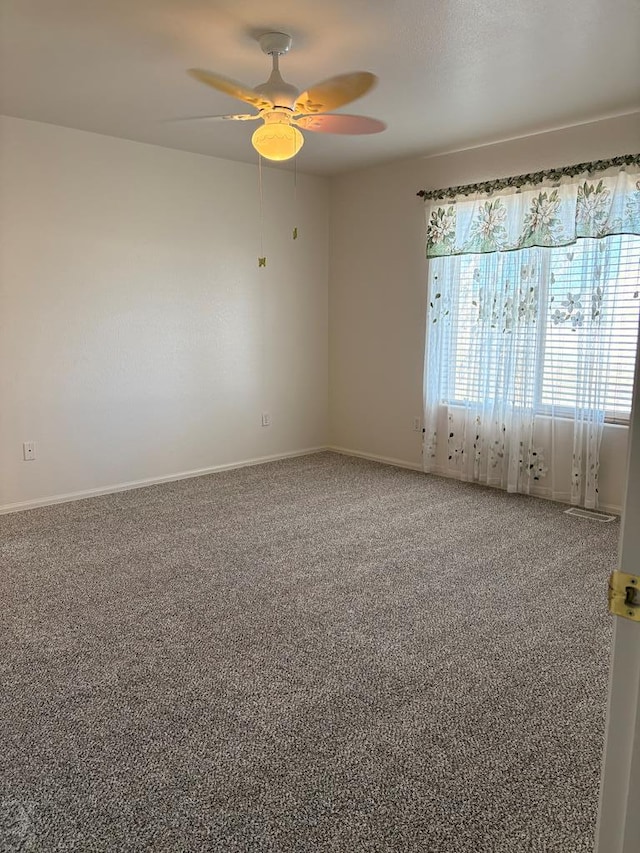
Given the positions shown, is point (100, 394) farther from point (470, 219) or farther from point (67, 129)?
point (470, 219)

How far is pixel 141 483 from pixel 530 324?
3084 mm

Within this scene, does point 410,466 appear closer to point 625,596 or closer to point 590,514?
point 590,514

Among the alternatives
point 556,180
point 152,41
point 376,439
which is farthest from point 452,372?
point 152,41

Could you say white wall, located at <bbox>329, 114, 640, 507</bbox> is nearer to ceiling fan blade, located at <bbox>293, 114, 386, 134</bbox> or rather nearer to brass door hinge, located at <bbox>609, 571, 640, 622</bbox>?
ceiling fan blade, located at <bbox>293, 114, 386, 134</bbox>

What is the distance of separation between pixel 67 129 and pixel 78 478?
2.35 meters

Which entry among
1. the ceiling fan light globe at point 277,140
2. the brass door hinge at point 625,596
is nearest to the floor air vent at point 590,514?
the ceiling fan light globe at point 277,140

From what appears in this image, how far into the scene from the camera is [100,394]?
4.47 m

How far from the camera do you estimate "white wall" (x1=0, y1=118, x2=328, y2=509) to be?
4066 mm

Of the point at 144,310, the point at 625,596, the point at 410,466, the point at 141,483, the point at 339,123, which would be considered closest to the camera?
the point at 625,596

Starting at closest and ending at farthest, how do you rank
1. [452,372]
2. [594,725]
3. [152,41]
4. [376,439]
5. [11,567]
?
[594,725]
[152,41]
[11,567]
[452,372]
[376,439]

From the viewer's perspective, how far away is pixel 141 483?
188 inches

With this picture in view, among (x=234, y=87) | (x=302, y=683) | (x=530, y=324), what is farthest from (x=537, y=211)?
(x=302, y=683)

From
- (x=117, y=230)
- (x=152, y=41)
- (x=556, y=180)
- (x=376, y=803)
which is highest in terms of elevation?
(x=152, y=41)

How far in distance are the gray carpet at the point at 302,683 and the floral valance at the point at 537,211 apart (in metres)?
1.87
